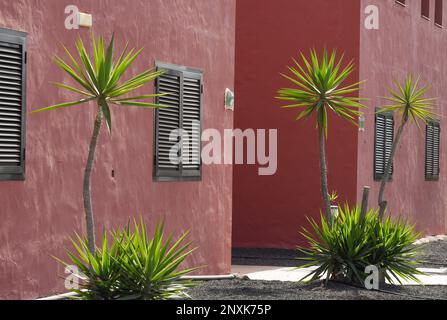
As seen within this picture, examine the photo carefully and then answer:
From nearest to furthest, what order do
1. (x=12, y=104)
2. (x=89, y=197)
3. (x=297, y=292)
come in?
(x=89, y=197)
(x=12, y=104)
(x=297, y=292)

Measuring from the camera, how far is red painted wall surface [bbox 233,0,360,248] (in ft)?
56.8

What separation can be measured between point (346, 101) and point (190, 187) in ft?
6.88

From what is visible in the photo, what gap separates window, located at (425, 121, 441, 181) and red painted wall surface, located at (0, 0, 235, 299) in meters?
8.78

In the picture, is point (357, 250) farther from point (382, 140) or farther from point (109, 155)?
point (382, 140)

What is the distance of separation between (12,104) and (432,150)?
537 inches

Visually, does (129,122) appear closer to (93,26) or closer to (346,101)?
(93,26)

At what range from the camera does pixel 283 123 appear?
1759 centimetres

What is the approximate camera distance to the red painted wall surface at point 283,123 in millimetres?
17312

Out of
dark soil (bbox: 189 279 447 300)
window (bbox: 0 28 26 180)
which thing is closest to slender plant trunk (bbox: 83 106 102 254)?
window (bbox: 0 28 26 180)

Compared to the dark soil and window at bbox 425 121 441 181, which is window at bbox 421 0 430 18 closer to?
window at bbox 425 121 441 181

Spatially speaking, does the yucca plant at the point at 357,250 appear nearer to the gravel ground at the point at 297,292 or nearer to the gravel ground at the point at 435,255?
the gravel ground at the point at 297,292

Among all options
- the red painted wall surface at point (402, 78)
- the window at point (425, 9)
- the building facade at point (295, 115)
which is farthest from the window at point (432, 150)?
the building facade at point (295, 115)

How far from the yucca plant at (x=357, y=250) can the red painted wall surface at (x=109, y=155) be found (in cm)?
176

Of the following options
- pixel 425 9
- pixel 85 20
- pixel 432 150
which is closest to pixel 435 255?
pixel 432 150
